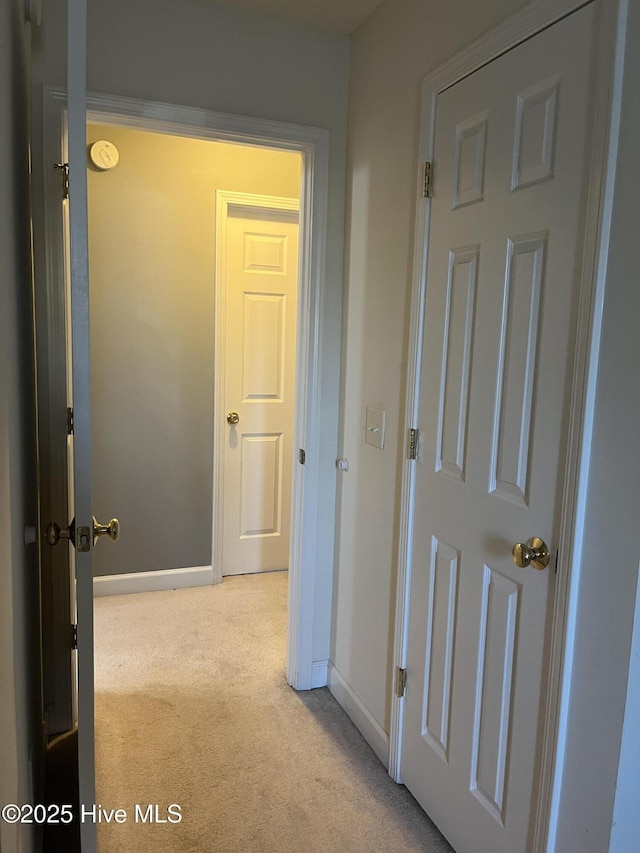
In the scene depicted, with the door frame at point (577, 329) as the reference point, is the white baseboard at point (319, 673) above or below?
below

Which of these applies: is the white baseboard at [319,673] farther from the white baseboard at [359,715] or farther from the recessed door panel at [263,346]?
the recessed door panel at [263,346]

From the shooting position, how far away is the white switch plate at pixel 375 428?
2.12 metres

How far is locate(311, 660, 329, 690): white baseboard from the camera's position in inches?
101

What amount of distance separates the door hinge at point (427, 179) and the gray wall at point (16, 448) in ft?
3.42

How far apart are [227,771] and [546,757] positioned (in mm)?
1128

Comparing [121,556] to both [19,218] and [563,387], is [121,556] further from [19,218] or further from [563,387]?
[563,387]

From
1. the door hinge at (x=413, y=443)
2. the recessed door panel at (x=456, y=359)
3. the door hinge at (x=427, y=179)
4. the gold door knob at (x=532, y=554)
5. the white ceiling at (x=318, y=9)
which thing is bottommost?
the gold door knob at (x=532, y=554)

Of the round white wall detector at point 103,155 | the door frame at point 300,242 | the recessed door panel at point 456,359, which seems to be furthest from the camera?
the round white wall detector at point 103,155

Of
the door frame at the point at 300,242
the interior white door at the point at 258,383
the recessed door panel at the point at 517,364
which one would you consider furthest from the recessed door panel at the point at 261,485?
the recessed door panel at the point at 517,364

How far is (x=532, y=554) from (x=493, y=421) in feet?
1.09

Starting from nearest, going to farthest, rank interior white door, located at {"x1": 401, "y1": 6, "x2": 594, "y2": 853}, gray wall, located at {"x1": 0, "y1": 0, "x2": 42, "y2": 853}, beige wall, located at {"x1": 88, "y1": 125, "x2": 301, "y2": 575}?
gray wall, located at {"x1": 0, "y1": 0, "x2": 42, "y2": 853}, interior white door, located at {"x1": 401, "y1": 6, "x2": 594, "y2": 853}, beige wall, located at {"x1": 88, "y1": 125, "x2": 301, "y2": 575}

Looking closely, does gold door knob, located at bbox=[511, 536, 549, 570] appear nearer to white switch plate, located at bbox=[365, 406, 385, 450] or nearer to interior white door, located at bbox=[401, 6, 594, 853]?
interior white door, located at bbox=[401, 6, 594, 853]

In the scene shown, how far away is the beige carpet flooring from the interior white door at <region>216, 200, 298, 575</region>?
726 mm

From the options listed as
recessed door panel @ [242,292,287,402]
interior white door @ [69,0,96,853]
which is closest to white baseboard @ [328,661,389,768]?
interior white door @ [69,0,96,853]
